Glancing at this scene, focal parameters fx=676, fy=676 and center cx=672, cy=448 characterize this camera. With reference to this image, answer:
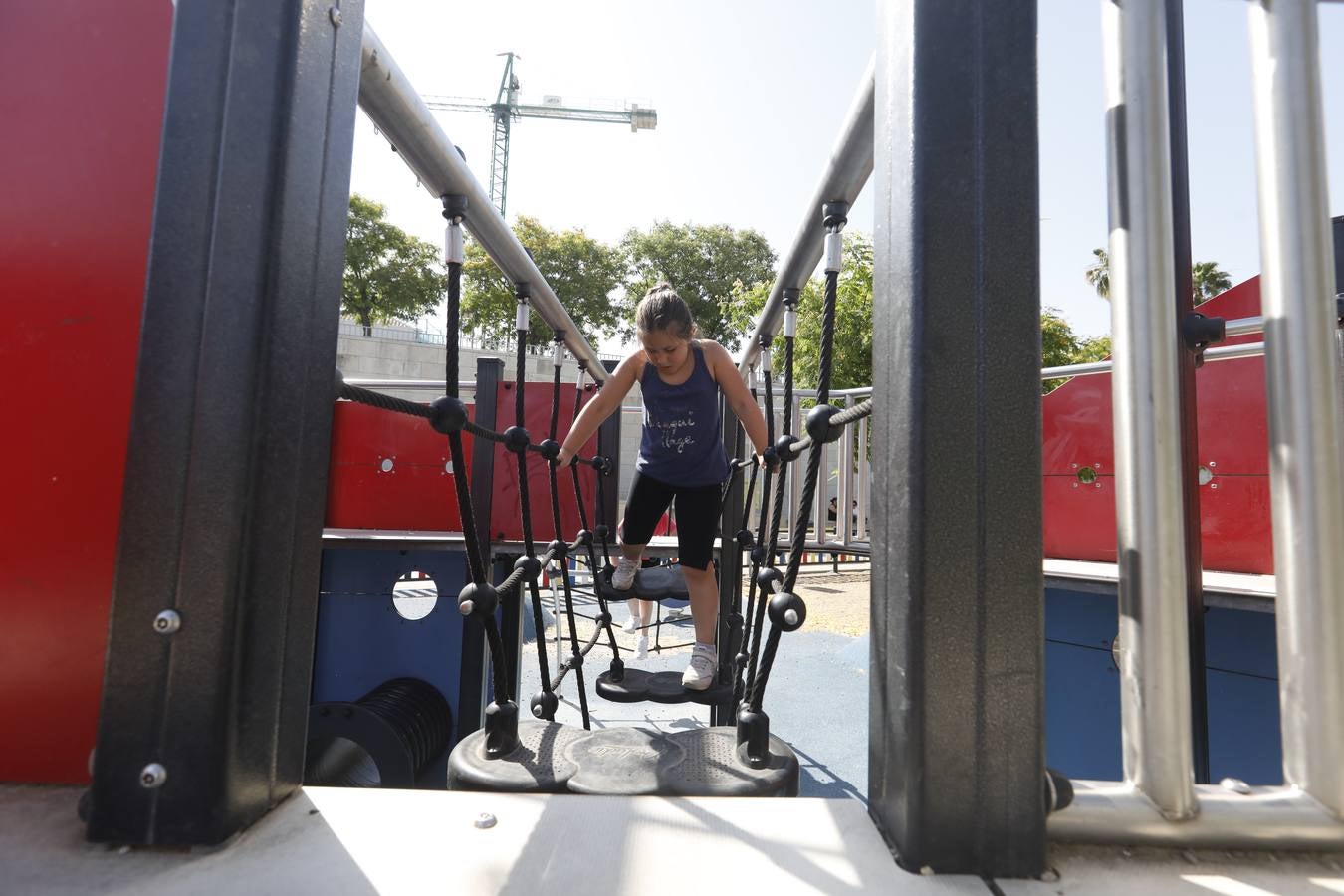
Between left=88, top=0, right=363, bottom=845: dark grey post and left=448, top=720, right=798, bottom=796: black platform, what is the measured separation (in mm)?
402

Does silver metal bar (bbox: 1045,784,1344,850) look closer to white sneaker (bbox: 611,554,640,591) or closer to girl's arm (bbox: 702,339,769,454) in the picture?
girl's arm (bbox: 702,339,769,454)

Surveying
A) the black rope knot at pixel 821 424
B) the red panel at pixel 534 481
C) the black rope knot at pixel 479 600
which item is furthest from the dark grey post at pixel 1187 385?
the red panel at pixel 534 481

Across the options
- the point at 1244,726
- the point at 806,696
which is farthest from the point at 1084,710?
the point at 806,696

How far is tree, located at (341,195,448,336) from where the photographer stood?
57.3 feet

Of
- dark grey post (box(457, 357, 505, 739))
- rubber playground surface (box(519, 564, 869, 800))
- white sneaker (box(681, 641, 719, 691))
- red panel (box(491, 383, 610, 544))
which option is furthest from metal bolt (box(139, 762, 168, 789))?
rubber playground surface (box(519, 564, 869, 800))

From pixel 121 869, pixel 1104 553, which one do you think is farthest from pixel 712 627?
pixel 121 869

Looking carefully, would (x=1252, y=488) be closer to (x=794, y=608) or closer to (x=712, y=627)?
(x=712, y=627)

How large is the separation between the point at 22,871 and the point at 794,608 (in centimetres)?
82

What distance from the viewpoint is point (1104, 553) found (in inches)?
105

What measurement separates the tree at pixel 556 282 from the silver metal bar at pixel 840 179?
654 inches

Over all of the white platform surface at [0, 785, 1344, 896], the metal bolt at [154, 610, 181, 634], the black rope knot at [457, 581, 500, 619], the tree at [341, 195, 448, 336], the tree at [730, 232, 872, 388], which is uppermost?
the tree at [341, 195, 448, 336]

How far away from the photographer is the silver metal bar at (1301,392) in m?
0.59

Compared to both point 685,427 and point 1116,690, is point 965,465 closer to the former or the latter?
point 685,427

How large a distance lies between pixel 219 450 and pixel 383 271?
19344 mm
